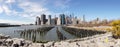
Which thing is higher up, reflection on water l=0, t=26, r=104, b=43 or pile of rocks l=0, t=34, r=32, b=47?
pile of rocks l=0, t=34, r=32, b=47

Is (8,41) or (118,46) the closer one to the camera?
(118,46)

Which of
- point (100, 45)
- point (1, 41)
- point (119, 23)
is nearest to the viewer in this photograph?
point (100, 45)

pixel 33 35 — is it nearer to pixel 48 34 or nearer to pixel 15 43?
pixel 48 34

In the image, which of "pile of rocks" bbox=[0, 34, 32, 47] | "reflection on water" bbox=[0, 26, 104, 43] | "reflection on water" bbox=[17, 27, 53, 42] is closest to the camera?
"pile of rocks" bbox=[0, 34, 32, 47]

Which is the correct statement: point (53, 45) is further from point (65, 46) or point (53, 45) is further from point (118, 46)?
point (118, 46)

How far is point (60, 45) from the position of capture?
13242 mm

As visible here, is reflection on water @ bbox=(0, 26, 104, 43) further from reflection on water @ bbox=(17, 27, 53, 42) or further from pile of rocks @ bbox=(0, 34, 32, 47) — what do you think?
pile of rocks @ bbox=(0, 34, 32, 47)

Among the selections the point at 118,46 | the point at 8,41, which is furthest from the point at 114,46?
the point at 8,41

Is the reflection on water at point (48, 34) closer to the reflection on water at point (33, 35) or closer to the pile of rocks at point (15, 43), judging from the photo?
the reflection on water at point (33, 35)

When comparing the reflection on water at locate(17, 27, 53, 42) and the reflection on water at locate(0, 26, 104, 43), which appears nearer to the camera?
the reflection on water at locate(17, 27, 53, 42)

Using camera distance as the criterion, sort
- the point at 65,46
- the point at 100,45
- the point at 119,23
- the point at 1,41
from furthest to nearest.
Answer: the point at 119,23 < the point at 1,41 < the point at 100,45 < the point at 65,46

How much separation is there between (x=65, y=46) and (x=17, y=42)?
3.70 metres

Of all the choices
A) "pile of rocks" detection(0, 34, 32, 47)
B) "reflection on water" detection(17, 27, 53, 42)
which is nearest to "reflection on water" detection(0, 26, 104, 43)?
"reflection on water" detection(17, 27, 53, 42)

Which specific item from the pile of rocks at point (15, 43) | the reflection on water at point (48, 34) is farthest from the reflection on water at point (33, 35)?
the pile of rocks at point (15, 43)
